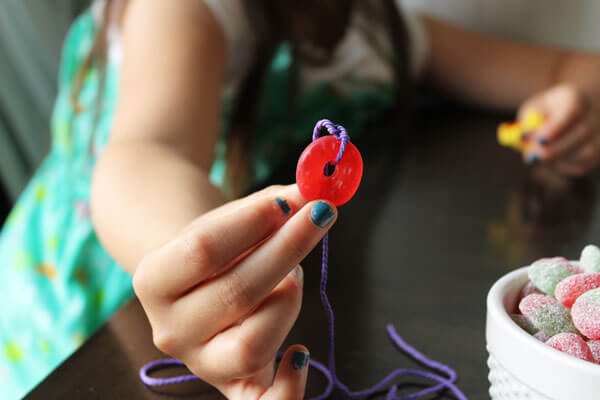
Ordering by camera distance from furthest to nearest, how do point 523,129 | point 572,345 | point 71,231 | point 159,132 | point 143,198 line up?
point 523,129
point 71,231
point 159,132
point 143,198
point 572,345

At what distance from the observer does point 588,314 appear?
209mm

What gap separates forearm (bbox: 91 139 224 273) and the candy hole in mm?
144

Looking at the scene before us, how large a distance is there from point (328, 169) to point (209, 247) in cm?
7

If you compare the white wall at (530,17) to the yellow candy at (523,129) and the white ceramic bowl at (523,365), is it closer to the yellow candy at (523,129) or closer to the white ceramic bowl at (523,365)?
the yellow candy at (523,129)

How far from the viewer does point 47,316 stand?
1.89ft

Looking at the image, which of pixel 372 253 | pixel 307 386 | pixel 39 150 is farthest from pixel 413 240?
pixel 39 150

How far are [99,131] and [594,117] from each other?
0.79 meters

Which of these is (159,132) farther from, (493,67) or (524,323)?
(493,67)

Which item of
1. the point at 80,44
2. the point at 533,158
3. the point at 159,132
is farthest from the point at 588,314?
the point at 80,44

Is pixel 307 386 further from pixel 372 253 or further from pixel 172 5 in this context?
pixel 172 5

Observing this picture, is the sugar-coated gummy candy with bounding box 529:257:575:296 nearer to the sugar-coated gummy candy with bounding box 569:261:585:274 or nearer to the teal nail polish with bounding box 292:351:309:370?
the sugar-coated gummy candy with bounding box 569:261:585:274

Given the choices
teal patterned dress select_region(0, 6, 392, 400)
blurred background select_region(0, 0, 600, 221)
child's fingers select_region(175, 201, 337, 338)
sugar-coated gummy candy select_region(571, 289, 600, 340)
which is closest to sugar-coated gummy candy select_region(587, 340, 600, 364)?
sugar-coated gummy candy select_region(571, 289, 600, 340)

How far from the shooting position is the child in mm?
229

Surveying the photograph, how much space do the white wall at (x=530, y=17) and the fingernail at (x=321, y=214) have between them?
1231 mm
